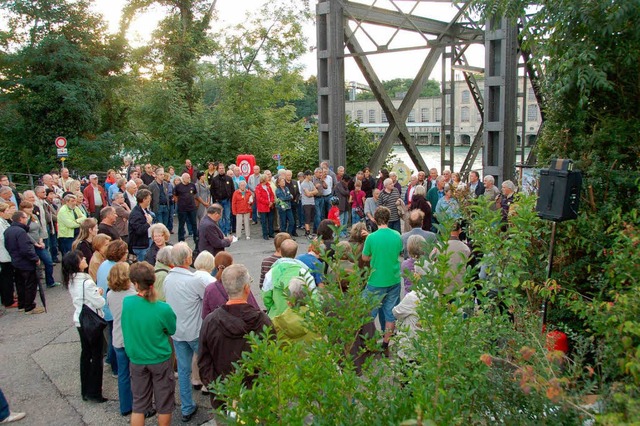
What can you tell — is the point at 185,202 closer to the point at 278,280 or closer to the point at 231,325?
the point at 278,280

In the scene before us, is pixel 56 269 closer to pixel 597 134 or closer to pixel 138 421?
pixel 138 421

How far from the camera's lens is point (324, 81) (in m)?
15.5

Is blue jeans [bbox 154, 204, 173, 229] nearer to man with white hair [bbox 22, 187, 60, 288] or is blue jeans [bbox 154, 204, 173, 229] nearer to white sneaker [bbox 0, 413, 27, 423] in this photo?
man with white hair [bbox 22, 187, 60, 288]

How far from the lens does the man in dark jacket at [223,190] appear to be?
1435 cm

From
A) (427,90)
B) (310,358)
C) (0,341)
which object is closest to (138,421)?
(310,358)

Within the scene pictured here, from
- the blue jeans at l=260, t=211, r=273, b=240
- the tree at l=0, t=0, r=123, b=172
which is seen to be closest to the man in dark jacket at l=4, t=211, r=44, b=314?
the blue jeans at l=260, t=211, r=273, b=240

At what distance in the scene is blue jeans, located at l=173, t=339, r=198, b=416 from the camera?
5.66m

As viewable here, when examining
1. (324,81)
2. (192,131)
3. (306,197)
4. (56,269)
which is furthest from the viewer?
(192,131)

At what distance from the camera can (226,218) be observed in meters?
14.7

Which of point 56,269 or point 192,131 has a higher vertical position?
point 192,131

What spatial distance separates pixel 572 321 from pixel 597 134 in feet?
6.11

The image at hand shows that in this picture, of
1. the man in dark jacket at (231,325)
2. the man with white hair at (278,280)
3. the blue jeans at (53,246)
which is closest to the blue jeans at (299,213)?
the blue jeans at (53,246)

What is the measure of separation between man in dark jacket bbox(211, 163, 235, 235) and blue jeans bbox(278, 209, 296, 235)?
1347mm

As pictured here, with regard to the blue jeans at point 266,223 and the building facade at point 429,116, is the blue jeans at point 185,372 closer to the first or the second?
the blue jeans at point 266,223
